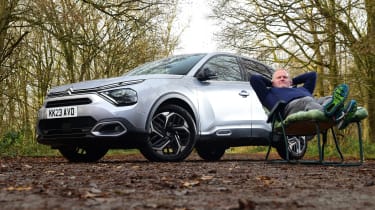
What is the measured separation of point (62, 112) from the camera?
767 centimetres

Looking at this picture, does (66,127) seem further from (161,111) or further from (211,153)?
(211,153)

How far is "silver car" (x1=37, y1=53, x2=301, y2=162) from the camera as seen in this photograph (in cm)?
741

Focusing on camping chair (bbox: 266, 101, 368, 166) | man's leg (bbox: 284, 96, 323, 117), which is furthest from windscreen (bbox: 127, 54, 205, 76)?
man's leg (bbox: 284, 96, 323, 117)

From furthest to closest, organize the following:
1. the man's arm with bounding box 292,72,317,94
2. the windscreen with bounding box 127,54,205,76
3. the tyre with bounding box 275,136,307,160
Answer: the tyre with bounding box 275,136,307,160
the windscreen with bounding box 127,54,205,76
the man's arm with bounding box 292,72,317,94

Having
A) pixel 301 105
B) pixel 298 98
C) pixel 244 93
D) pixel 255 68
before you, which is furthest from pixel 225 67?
pixel 301 105

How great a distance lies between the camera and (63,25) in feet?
51.7

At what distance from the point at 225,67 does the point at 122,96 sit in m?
2.14

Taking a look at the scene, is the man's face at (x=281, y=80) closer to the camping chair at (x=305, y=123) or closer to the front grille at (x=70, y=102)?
the camping chair at (x=305, y=123)

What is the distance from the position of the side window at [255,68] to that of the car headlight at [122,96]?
248 cm

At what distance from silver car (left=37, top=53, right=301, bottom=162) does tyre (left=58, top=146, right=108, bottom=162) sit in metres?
0.02

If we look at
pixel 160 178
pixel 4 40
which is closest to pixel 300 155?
pixel 160 178

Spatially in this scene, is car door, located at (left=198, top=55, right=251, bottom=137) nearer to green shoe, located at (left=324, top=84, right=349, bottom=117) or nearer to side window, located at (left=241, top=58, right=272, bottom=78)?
side window, located at (left=241, top=58, right=272, bottom=78)

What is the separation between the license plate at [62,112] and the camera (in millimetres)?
7520

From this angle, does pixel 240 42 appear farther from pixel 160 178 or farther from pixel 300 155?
pixel 160 178
